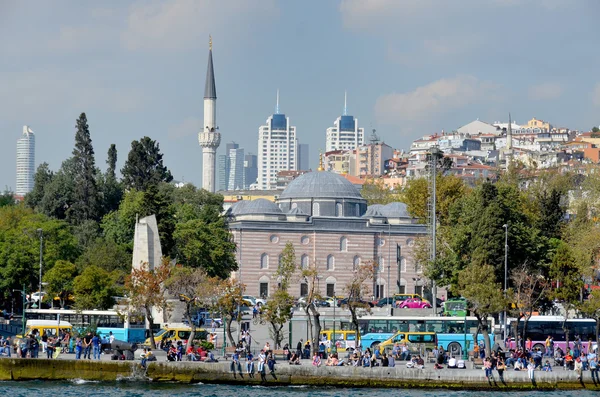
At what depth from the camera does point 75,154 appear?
66.3 metres

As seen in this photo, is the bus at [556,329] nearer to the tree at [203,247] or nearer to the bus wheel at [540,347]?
the bus wheel at [540,347]

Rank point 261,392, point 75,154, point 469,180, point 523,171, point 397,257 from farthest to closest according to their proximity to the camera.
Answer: point 469,180, point 523,171, point 397,257, point 75,154, point 261,392

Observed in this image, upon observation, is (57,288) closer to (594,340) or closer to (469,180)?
(594,340)

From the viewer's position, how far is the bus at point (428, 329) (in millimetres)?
40031

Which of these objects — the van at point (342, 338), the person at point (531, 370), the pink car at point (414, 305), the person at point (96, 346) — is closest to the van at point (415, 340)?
the van at point (342, 338)

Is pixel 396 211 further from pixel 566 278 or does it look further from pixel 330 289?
pixel 566 278

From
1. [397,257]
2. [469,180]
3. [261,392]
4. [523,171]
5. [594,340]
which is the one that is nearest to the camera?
[261,392]

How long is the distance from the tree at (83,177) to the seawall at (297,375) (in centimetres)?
3266

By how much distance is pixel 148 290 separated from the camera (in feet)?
125

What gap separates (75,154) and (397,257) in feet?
67.9

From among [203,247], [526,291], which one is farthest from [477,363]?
[203,247]

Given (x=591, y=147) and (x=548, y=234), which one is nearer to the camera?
(x=548, y=234)

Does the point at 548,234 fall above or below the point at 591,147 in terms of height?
below

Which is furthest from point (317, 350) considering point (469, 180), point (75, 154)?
point (469, 180)
